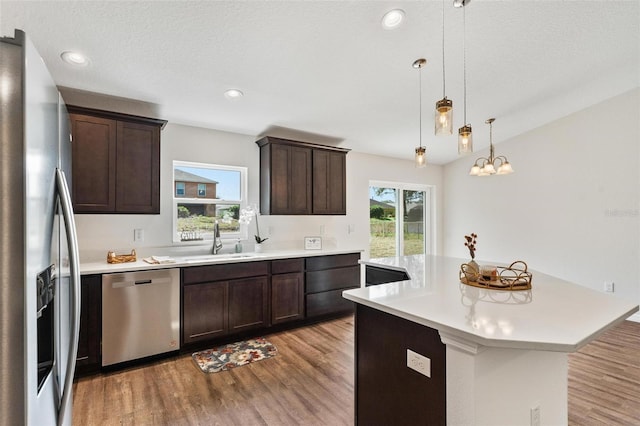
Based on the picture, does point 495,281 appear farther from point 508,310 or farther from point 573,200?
point 573,200

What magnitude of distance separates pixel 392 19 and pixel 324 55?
1.90 ft

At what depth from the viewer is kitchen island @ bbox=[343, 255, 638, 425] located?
1.17m

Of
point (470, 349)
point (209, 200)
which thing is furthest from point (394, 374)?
point (209, 200)

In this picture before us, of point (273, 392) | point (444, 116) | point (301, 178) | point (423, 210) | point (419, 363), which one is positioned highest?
point (444, 116)

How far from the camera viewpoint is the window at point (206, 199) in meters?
3.52

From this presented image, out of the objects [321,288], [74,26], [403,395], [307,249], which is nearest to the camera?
[403,395]

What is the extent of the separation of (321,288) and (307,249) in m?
0.60

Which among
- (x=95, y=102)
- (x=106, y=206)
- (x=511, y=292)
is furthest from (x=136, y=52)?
(x=511, y=292)

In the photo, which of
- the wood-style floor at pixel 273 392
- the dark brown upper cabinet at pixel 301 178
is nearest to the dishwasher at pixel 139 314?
the wood-style floor at pixel 273 392

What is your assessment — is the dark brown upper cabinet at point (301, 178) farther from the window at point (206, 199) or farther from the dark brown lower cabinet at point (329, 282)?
the dark brown lower cabinet at point (329, 282)

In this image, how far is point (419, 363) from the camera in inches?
55.0

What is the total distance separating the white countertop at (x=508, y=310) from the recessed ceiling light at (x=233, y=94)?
2.18m

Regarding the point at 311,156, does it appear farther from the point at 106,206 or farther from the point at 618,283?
the point at 618,283

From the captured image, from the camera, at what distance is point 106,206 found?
2.77 meters
